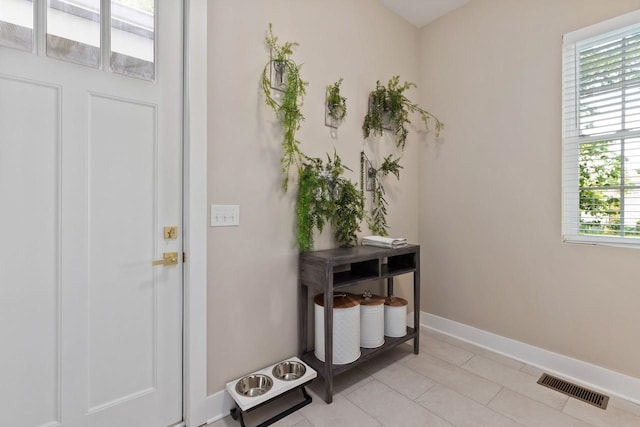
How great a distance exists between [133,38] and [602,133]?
2.86 metres

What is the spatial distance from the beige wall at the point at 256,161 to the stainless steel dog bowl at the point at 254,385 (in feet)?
0.22

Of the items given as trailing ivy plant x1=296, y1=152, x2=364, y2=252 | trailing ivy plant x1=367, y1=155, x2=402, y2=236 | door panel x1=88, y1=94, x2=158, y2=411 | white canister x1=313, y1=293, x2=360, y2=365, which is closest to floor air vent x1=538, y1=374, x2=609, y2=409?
white canister x1=313, y1=293, x2=360, y2=365

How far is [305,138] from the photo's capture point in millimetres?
2086

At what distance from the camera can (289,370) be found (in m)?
1.90

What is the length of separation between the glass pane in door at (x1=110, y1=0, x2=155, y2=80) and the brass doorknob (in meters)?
0.91

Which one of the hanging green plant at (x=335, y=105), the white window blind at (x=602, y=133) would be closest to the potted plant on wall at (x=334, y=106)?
the hanging green plant at (x=335, y=105)

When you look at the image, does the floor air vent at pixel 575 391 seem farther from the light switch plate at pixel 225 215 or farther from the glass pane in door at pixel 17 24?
the glass pane in door at pixel 17 24

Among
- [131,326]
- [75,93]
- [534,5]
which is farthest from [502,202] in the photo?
[75,93]

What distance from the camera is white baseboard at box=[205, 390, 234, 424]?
1.63 metres

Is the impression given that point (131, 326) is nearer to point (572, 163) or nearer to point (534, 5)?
point (572, 163)

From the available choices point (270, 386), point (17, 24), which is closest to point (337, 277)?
point (270, 386)

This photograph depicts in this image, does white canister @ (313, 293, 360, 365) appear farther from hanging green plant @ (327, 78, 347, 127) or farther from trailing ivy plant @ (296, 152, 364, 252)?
hanging green plant @ (327, 78, 347, 127)

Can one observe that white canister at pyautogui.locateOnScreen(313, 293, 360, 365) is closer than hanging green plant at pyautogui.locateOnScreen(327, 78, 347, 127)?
Yes

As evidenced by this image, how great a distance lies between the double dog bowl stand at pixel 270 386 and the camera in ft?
5.12
